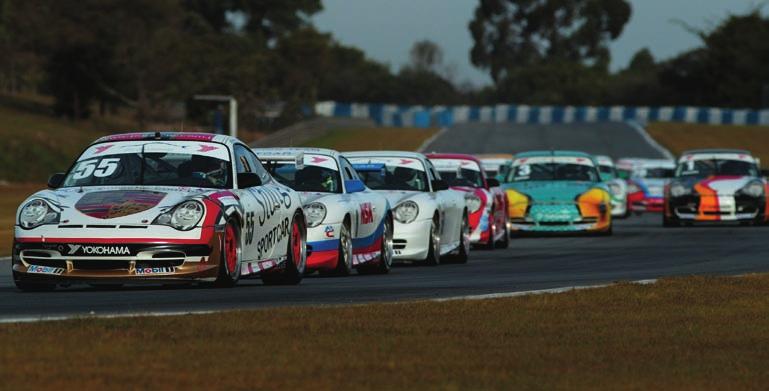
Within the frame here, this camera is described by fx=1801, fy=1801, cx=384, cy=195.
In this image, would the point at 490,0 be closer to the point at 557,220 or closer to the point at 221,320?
the point at 557,220

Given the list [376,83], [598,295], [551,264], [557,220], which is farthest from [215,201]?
[376,83]

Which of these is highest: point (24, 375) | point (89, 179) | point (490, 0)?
point (490, 0)

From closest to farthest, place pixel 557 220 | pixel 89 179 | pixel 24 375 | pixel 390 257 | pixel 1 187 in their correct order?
1. pixel 24 375
2. pixel 89 179
3. pixel 390 257
4. pixel 557 220
5. pixel 1 187

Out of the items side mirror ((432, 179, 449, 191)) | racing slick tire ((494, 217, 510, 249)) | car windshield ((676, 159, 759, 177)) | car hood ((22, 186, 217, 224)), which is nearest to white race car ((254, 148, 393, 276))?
side mirror ((432, 179, 449, 191))

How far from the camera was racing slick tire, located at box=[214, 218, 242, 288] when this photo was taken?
45.3ft

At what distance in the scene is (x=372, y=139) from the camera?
86125 mm

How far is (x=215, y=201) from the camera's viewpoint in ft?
45.1

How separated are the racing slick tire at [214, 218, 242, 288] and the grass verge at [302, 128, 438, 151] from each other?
60675mm

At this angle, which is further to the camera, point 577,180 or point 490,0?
point 490,0

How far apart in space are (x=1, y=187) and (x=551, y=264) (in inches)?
1559

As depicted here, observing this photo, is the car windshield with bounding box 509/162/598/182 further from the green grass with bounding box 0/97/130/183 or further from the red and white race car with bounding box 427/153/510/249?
the green grass with bounding box 0/97/130/183

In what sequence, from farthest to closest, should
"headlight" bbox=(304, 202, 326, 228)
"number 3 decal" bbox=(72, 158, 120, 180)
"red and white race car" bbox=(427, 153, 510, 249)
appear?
"red and white race car" bbox=(427, 153, 510, 249) < "headlight" bbox=(304, 202, 326, 228) < "number 3 decal" bbox=(72, 158, 120, 180)

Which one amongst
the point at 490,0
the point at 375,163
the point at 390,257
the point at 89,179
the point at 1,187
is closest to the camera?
the point at 89,179

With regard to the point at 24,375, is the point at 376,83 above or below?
above
